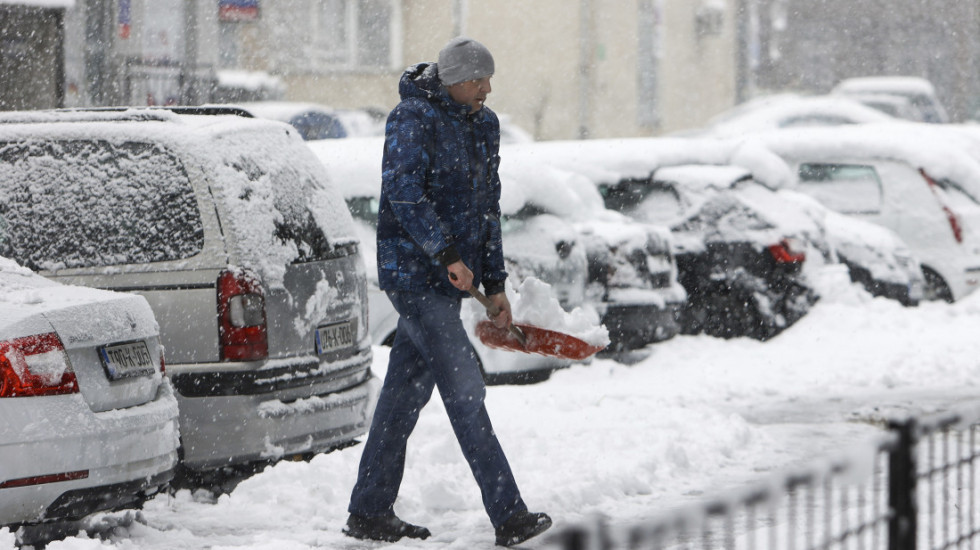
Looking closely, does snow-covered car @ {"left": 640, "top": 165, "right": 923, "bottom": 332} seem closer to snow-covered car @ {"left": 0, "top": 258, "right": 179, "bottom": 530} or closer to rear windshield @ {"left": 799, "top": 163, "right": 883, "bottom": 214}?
rear windshield @ {"left": 799, "top": 163, "right": 883, "bottom": 214}

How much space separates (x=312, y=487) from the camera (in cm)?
612

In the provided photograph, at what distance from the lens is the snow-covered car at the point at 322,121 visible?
22.2 meters

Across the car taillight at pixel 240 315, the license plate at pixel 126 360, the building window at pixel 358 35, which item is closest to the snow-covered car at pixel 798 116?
the building window at pixel 358 35

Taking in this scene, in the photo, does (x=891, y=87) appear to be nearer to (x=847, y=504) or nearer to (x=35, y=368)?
(x=35, y=368)

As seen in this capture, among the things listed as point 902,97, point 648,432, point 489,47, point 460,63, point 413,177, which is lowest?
point 648,432

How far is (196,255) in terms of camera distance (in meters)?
5.71

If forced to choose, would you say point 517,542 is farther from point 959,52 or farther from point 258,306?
point 959,52

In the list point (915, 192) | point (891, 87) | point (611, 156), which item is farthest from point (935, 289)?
point (891, 87)

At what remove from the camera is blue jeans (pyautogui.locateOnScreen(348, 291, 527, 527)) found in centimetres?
519

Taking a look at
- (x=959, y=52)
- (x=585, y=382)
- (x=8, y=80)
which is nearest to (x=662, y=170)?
(x=585, y=382)

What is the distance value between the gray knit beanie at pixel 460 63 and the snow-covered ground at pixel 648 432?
178 centimetres

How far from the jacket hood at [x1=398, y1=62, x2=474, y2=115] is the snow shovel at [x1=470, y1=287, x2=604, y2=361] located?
0.89 meters

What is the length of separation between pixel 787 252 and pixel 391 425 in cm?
666

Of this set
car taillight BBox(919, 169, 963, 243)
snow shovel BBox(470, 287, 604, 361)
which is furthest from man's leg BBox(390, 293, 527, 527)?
car taillight BBox(919, 169, 963, 243)
